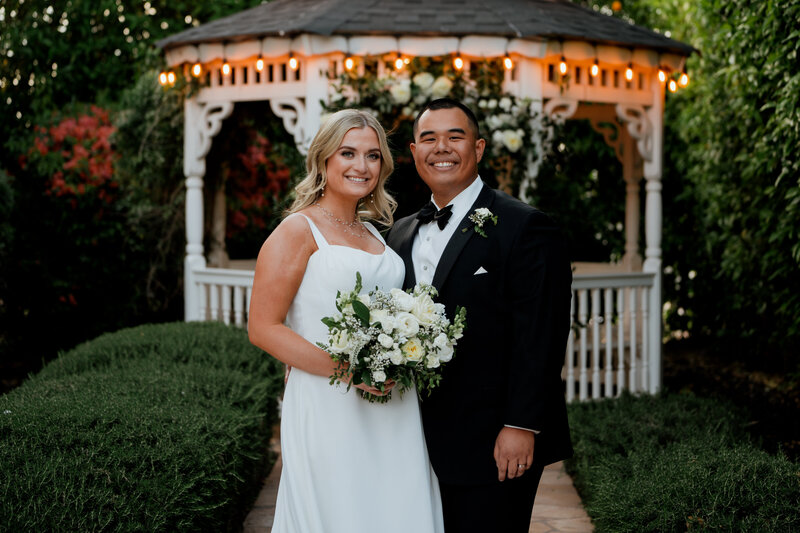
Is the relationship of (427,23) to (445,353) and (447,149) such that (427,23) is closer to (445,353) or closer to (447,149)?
(447,149)

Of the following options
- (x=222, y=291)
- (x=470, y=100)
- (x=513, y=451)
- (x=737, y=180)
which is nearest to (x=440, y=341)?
(x=513, y=451)

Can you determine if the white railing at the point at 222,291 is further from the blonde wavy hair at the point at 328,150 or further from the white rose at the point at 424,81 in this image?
the blonde wavy hair at the point at 328,150

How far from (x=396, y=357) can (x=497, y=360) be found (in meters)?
0.58

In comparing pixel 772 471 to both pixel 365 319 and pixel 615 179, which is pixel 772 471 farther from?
pixel 615 179

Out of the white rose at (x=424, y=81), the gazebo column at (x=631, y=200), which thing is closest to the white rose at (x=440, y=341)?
the white rose at (x=424, y=81)

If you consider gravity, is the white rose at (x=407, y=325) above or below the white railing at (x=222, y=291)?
above

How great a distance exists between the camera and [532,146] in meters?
6.80

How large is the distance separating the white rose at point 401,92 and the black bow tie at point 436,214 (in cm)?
357

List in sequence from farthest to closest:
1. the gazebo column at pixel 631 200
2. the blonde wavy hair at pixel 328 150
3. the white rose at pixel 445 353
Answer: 1. the gazebo column at pixel 631 200
2. the blonde wavy hair at pixel 328 150
3. the white rose at pixel 445 353

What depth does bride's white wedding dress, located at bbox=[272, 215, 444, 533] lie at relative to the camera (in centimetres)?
282

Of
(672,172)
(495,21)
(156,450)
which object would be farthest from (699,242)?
(156,450)

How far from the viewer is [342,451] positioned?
283 cm

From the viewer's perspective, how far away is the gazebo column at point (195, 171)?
7664 mm

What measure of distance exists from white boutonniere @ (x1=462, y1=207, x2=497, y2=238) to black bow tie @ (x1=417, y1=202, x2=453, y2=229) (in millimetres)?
125
